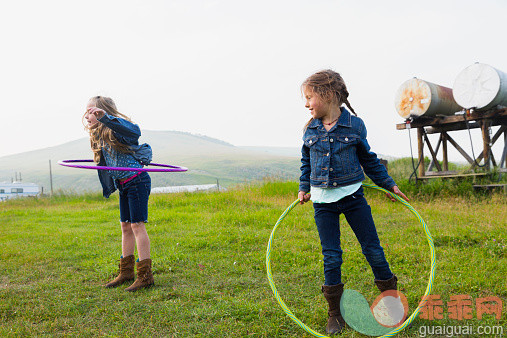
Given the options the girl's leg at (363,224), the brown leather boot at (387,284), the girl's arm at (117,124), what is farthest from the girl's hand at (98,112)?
the brown leather boot at (387,284)

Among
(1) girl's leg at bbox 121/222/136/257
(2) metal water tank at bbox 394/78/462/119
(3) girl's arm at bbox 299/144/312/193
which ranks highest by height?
(2) metal water tank at bbox 394/78/462/119

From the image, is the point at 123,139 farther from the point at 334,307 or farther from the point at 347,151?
the point at 334,307

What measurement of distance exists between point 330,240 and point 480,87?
10601mm

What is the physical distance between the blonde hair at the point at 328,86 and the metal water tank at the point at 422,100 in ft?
32.3

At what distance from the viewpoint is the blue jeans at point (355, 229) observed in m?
3.48

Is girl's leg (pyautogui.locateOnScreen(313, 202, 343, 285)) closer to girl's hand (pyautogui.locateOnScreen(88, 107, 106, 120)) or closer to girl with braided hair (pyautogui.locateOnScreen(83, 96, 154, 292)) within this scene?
girl with braided hair (pyautogui.locateOnScreen(83, 96, 154, 292))

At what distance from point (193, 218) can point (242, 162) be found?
77.2 metres

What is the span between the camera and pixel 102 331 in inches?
144

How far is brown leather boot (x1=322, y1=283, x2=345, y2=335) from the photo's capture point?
349 centimetres

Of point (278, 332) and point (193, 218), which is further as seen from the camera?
point (193, 218)

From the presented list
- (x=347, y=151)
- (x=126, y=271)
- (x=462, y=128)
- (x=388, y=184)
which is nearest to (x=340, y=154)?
(x=347, y=151)

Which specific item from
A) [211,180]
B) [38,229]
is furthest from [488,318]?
[211,180]

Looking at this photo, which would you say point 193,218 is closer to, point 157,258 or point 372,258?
point 157,258

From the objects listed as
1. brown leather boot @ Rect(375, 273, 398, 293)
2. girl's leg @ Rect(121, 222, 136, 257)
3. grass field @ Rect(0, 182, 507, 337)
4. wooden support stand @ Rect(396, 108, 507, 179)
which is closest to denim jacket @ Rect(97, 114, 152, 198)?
girl's leg @ Rect(121, 222, 136, 257)
